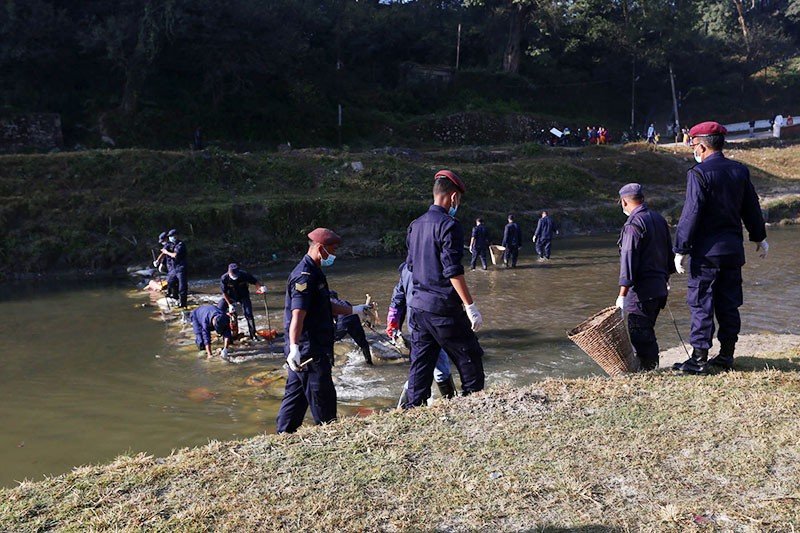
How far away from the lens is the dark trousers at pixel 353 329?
1028 centimetres

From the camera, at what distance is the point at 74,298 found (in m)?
17.1

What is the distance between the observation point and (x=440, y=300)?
5.43 metres

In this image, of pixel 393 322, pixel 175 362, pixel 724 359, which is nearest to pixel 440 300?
pixel 724 359

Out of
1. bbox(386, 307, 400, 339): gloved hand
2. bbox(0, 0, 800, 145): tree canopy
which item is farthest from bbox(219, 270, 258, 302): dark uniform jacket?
bbox(0, 0, 800, 145): tree canopy

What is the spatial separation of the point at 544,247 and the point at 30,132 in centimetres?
2436

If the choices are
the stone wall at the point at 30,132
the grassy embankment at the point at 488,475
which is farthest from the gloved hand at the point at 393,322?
the stone wall at the point at 30,132

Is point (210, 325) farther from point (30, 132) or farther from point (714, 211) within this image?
point (30, 132)

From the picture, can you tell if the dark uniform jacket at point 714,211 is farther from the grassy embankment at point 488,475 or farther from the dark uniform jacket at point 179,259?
the dark uniform jacket at point 179,259

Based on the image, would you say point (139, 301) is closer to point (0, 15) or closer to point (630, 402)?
point (630, 402)

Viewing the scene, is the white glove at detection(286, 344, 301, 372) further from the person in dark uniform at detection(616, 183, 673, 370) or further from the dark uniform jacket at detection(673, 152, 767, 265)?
the dark uniform jacket at detection(673, 152, 767, 265)

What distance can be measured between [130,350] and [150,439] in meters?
4.67

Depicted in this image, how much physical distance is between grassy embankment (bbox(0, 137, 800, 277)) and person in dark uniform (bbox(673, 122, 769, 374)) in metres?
17.6

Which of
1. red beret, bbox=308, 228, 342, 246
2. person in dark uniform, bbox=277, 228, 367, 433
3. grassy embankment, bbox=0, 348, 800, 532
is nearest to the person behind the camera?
grassy embankment, bbox=0, 348, 800, 532

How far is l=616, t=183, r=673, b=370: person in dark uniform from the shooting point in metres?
6.10
